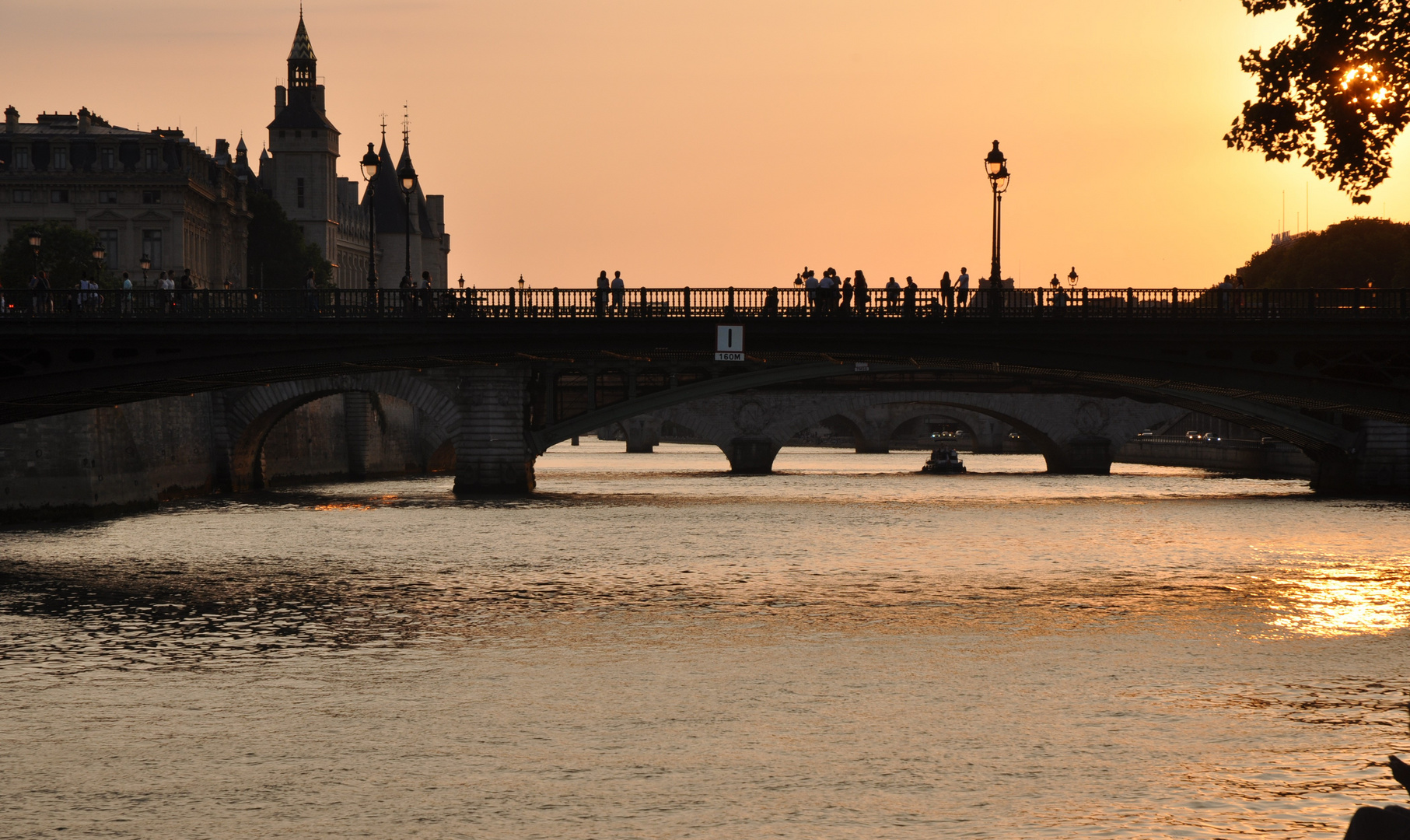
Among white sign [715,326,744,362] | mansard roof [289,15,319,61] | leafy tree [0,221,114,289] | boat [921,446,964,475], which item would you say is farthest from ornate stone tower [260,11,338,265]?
white sign [715,326,744,362]

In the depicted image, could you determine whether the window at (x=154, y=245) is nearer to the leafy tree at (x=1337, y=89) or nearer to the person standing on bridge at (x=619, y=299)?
the person standing on bridge at (x=619, y=299)

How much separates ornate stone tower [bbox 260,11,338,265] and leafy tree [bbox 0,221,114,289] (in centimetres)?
5038

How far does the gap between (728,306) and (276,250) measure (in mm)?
83394

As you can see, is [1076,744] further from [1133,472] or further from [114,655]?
[1133,472]

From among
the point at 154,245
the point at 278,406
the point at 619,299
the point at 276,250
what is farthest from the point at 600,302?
the point at 276,250

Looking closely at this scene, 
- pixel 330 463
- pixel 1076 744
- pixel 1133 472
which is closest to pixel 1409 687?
pixel 1076 744

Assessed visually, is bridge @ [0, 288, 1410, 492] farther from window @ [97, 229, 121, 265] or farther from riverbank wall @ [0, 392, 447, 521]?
window @ [97, 229, 121, 265]

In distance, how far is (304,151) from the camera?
147 meters

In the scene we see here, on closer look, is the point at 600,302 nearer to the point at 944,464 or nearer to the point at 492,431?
the point at 492,431

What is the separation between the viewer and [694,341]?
53656 millimetres

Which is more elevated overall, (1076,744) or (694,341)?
(694,341)

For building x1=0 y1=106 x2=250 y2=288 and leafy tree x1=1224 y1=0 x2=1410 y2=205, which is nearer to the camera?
leafy tree x1=1224 y1=0 x2=1410 y2=205

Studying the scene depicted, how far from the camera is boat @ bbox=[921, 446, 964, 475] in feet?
333

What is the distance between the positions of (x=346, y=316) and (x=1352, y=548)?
28.4 meters
